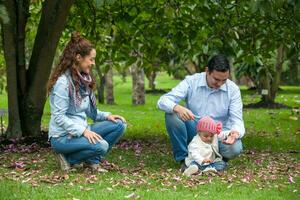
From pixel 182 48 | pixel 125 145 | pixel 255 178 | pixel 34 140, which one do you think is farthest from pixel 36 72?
pixel 255 178

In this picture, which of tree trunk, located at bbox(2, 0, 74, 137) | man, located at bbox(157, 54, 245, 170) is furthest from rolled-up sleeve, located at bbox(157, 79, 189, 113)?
tree trunk, located at bbox(2, 0, 74, 137)

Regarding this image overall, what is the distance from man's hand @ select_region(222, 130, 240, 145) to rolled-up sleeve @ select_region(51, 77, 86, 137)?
136 centimetres

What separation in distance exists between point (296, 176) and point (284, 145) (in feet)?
9.19

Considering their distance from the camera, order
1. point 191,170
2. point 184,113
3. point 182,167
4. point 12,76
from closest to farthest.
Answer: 1. point 191,170
2. point 184,113
3. point 182,167
4. point 12,76

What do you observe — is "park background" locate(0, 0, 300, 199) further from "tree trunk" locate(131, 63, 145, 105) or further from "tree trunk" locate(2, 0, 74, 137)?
"tree trunk" locate(131, 63, 145, 105)

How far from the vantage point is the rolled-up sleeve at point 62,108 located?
18.4 ft

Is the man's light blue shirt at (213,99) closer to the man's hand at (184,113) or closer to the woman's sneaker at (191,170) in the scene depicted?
the man's hand at (184,113)

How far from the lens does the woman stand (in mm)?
5645

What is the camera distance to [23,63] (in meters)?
8.46

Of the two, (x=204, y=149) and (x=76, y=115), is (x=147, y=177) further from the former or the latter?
(x=76, y=115)

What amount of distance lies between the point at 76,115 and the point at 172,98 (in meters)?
0.99

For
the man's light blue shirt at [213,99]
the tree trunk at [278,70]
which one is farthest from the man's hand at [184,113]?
the tree trunk at [278,70]

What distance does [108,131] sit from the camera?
5.95 meters

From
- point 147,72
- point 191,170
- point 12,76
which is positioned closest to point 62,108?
point 191,170
